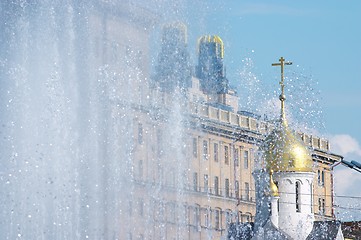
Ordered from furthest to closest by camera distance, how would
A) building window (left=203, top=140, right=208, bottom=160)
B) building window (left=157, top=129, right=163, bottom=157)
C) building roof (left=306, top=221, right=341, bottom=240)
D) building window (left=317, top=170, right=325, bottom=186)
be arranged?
building window (left=317, top=170, right=325, bottom=186)
building window (left=203, top=140, right=208, bottom=160)
building roof (left=306, top=221, right=341, bottom=240)
building window (left=157, top=129, right=163, bottom=157)

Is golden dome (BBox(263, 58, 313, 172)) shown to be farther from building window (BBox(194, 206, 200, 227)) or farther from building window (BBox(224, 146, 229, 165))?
building window (BBox(224, 146, 229, 165))

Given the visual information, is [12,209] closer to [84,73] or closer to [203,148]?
[84,73]

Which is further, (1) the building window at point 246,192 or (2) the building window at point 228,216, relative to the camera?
(1) the building window at point 246,192

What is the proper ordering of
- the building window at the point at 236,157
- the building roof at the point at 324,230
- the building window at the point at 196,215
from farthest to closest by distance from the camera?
the building window at the point at 236,157 < the building window at the point at 196,215 < the building roof at the point at 324,230

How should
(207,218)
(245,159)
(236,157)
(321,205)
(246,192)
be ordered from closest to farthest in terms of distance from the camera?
(207,218) → (246,192) → (236,157) → (245,159) → (321,205)

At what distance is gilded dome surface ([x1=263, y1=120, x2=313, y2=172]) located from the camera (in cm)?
5247

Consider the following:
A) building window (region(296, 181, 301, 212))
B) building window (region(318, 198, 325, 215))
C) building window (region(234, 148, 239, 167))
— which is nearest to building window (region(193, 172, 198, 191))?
building window (region(234, 148, 239, 167))

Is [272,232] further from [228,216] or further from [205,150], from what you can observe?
[228,216]

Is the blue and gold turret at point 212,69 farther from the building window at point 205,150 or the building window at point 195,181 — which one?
the building window at point 195,181

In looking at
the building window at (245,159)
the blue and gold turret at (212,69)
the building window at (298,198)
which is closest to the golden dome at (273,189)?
the building window at (298,198)

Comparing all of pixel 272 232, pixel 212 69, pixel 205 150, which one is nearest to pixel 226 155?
pixel 212 69

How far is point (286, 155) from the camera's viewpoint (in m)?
52.5

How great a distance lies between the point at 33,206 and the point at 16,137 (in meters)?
1.88

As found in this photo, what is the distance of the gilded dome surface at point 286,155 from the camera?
172 ft
